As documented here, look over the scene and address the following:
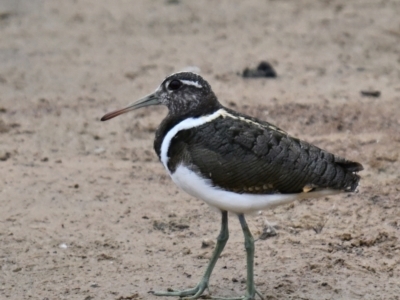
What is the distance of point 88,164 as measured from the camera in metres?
9.34

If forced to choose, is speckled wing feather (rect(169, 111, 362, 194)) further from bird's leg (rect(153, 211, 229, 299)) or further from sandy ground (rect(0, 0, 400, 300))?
sandy ground (rect(0, 0, 400, 300))

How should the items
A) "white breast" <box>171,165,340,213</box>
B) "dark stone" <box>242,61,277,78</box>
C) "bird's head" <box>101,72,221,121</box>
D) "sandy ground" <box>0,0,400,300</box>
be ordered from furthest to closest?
"dark stone" <box>242,61,277,78</box>, "sandy ground" <box>0,0,400,300</box>, "bird's head" <box>101,72,221,121</box>, "white breast" <box>171,165,340,213</box>

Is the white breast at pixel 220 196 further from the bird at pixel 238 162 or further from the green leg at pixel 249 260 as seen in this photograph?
the green leg at pixel 249 260

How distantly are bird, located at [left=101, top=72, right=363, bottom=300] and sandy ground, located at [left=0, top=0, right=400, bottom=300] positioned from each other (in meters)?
0.78

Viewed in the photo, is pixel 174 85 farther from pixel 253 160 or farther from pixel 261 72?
pixel 261 72

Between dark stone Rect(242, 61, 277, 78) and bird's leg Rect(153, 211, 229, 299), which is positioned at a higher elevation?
dark stone Rect(242, 61, 277, 78)

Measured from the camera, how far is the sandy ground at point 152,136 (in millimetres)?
7363

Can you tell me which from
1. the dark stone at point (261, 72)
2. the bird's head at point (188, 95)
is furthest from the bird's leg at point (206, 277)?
the dark stone at point (261, 72)

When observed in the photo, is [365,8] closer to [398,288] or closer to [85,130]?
[85,130]

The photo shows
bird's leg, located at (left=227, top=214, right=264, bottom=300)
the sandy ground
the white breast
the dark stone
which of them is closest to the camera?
the white breast

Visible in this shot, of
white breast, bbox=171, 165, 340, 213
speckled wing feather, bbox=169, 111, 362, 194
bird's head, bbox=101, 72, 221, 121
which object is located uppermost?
bird's head, bbox=101, 72, 221, 121

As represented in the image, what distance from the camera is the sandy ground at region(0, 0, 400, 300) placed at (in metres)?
7.36

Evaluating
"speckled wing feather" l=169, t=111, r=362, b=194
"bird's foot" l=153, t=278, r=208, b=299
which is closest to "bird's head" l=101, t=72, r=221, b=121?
"speckled wing feather" l=169, t=111, r=362, b=194

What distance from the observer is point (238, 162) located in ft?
21.7
